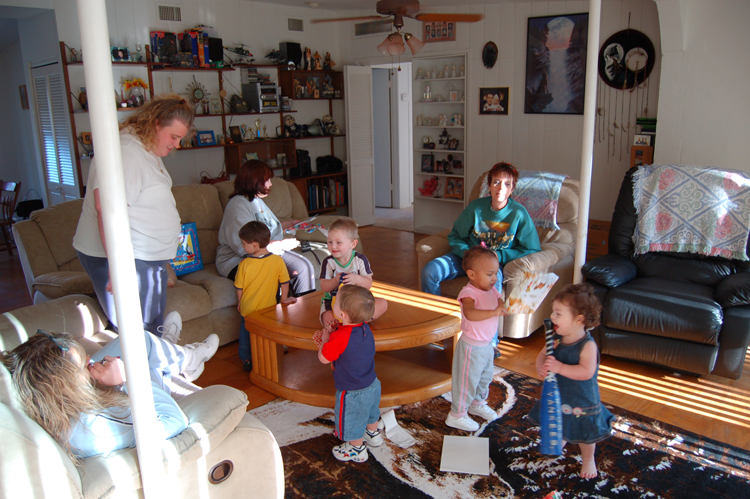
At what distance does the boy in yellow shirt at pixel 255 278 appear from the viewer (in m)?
3.19

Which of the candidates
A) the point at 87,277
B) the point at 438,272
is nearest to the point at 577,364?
the point at 438,272

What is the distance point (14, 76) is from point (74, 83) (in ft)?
12.9

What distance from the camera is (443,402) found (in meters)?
2.89

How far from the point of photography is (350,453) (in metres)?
2.43

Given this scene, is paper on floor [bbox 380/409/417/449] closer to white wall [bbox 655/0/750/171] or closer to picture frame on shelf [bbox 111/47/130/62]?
white wall [bbox 655/0/750/171]

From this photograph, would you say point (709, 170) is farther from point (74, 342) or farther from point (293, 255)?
point (74, 342)

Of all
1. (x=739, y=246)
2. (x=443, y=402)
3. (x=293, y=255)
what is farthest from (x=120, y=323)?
(x=739, y=246)

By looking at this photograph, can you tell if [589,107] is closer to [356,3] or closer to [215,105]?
[356,3]

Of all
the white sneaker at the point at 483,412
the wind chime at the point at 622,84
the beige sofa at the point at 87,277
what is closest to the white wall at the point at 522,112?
the wind chime at the point at 622,84

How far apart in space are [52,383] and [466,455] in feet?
5.38

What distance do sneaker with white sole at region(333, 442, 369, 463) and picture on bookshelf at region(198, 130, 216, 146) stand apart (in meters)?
4.37

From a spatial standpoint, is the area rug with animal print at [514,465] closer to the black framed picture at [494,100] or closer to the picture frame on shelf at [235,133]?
the black framed picture at [494,100]

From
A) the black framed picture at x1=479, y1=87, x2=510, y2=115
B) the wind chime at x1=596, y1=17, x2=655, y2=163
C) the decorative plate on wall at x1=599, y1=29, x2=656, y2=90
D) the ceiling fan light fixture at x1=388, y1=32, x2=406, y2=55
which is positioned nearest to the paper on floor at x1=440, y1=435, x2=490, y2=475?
the ceiling fan light fixture at x1=388, y1=32, x2=406, y2=55

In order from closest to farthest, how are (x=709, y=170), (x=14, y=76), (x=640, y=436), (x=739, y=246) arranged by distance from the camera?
(x=640, y=436), (x=739, y=246), (x=709, y=170), (x=14, y=76)
